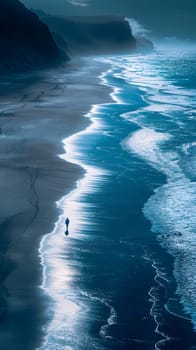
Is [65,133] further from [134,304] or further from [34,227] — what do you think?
[134,304]

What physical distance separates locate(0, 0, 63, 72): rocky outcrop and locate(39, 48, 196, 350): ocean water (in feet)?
140

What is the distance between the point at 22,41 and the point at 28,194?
63898 mm

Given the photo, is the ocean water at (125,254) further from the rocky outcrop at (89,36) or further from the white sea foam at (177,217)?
the rocky outcrop at (89,36)

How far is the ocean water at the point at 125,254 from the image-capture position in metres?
7.81

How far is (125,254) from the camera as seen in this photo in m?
10.5

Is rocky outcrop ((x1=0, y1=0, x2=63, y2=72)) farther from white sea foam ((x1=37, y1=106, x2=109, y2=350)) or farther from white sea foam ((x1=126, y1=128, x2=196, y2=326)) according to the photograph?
white sea foam ((x1=37, y1=106, x2=109, y2=350))

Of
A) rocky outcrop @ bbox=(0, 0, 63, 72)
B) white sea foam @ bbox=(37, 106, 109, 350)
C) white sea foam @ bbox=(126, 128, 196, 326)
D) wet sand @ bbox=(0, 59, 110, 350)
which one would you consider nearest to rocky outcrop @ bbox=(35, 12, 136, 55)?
rocky outcrop @ bbox=(0, 0, 63, 72)

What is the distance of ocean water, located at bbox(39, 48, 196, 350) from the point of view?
781 cm

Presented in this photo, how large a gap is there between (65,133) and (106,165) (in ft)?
18.1

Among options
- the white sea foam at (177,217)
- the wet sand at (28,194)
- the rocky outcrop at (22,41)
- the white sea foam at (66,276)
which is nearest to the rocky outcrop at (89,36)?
the rocky outcrop at (22,41)

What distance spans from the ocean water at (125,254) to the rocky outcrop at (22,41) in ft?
140

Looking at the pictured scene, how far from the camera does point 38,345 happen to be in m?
7.38

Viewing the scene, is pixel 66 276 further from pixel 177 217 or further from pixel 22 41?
pixel 22 41

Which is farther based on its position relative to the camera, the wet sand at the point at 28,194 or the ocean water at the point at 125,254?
the wet sand at the point at 28,194
